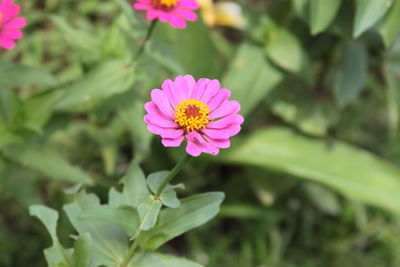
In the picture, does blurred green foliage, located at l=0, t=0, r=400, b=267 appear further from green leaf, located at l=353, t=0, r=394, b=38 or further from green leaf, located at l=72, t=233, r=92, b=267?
green leaf, located at l=72, t=233, r=92, b=267

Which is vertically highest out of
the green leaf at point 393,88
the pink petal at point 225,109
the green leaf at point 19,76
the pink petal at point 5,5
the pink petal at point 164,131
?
the green leaf at point 393,88

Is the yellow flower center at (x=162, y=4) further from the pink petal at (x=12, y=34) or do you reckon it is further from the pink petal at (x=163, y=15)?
the pink petal at (x=12, y=34)

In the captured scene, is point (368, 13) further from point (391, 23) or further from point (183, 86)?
point (183, 86)

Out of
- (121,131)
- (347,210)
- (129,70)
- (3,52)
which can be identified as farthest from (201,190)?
(3,52)

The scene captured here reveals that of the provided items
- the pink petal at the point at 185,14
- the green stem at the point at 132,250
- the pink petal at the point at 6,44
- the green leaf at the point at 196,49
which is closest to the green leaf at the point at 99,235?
the green stem at the point at 132,250

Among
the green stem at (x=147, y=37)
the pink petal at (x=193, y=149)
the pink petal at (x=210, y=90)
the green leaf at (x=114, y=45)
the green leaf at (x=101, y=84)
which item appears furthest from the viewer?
the green leaf at (x=114, y=45)

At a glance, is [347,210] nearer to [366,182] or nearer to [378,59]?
[366,182]

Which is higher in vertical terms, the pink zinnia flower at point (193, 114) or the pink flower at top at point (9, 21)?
the pink flower at top at point (9, 21)
